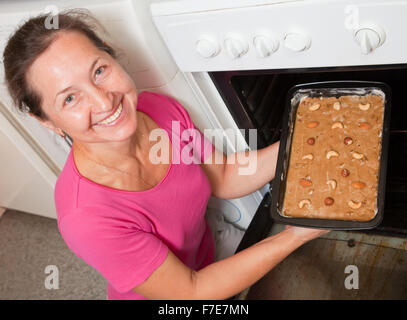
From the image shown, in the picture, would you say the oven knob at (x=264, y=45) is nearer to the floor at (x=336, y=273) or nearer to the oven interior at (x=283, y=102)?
the oven interior at (x=283, y=102)

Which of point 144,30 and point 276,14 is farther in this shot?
point 144,30

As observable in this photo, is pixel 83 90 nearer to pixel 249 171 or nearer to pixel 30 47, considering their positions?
pixel 30 47

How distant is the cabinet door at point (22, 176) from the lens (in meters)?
1.73

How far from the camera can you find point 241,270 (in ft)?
3.68

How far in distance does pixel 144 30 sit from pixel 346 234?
0.80 m

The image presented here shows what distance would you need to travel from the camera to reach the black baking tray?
0.96 metres

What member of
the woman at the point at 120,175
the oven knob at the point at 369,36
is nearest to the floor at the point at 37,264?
the woman at the point at 120,175

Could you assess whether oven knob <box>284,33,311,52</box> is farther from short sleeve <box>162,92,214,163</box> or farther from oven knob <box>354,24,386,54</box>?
short sleeve <box>162,92,214,163</box>

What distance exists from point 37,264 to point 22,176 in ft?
1.80

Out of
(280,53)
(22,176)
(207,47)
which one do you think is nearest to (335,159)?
(280,53)

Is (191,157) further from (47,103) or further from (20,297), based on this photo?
(20,297)

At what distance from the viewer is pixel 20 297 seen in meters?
2.16
